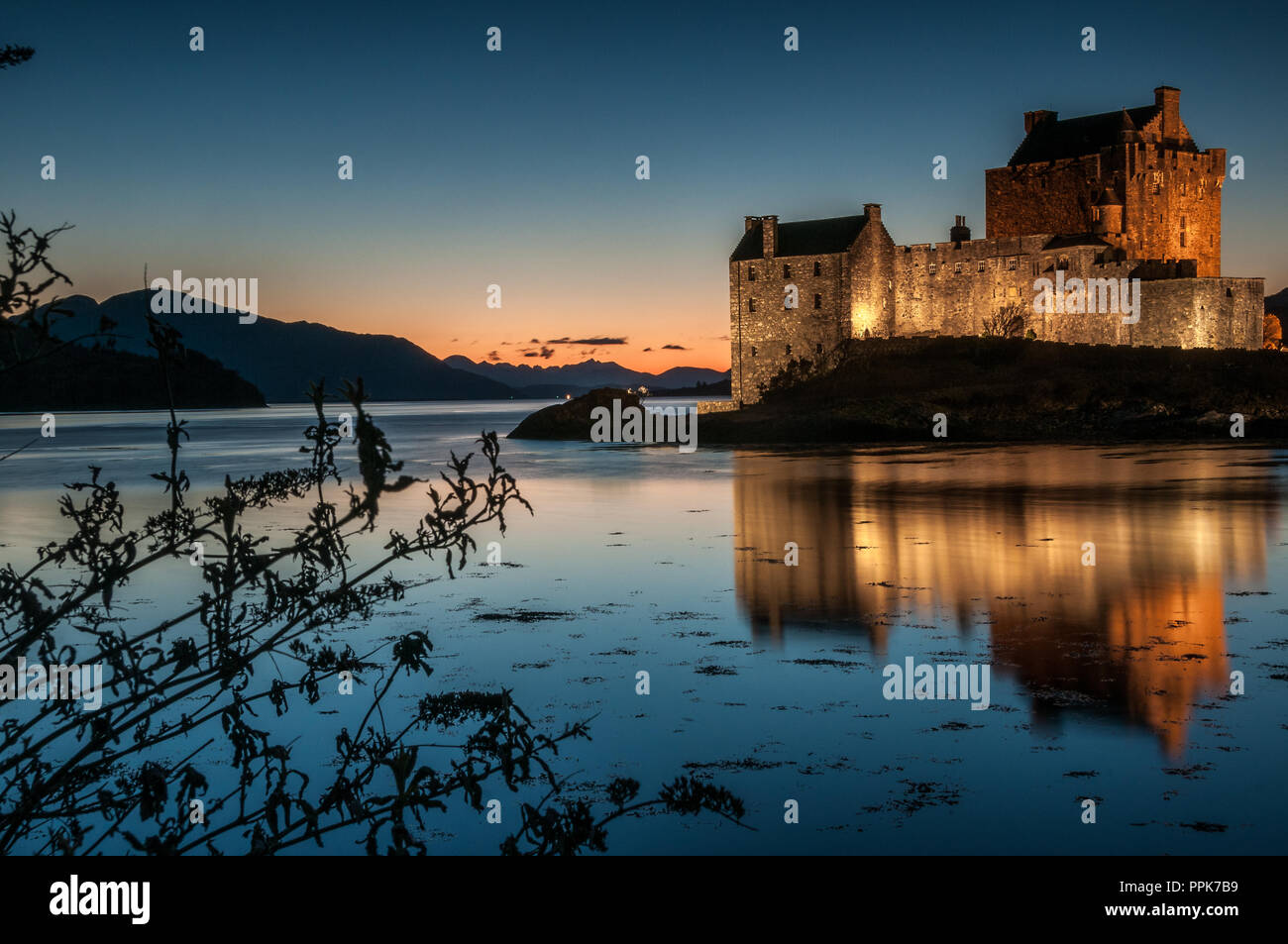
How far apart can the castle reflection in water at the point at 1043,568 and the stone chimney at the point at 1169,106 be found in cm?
3327

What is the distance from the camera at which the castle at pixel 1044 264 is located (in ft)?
146

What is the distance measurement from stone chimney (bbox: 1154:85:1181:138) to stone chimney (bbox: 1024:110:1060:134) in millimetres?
4761

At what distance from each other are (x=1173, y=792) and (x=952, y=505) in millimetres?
13336

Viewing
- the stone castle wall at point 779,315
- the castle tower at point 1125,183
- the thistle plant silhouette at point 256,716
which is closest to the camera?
the thistle plant silhouette at point 256,716

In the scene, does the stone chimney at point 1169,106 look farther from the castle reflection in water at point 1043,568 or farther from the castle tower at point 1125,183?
the castle reflection in water at point 1043,568

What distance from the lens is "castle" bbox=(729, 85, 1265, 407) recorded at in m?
44.6

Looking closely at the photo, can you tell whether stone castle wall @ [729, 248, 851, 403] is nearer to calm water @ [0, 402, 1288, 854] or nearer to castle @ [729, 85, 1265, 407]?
castle @ [729, 85, 1265, 407]

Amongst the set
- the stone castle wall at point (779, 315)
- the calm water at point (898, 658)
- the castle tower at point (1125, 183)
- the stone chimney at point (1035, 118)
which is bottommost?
the calm water at point (898, 658)

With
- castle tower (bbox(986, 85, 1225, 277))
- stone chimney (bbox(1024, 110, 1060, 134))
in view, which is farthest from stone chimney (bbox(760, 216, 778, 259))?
stone chimney (bbox(1024, 110, 1060, 134))

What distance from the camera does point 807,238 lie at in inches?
1836

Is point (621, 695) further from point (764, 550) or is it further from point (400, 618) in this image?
point (764, 550)

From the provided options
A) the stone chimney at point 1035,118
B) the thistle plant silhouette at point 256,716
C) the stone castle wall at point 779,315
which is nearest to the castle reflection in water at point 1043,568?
the thistle plant silhouette at point 256,716

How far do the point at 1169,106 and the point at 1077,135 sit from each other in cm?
413
